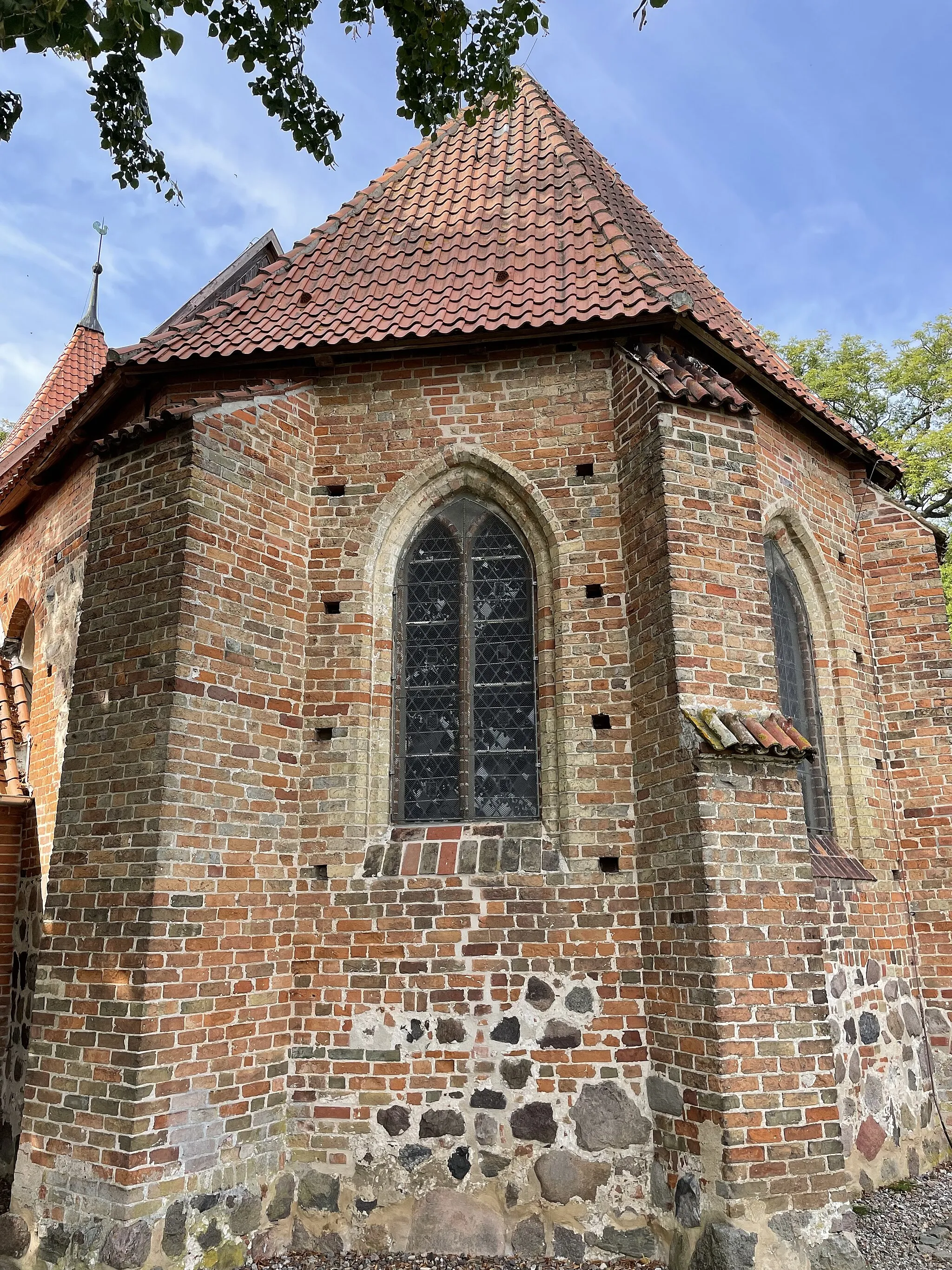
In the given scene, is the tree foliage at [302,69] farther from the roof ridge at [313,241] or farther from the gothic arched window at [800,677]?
the gothic arched window at [800,677]

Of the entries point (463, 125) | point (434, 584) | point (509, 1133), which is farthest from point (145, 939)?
point (463, 125)

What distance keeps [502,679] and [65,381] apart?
9866 mm

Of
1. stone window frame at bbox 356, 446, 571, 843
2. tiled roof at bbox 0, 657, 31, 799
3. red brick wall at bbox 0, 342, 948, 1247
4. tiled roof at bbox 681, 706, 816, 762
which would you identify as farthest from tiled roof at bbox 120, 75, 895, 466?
tiled roof at bbox 0, 657, 31, 799

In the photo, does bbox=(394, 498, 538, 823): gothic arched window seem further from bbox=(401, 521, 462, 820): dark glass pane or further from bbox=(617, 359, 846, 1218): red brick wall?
bbox=(617, 359, 846, 1218): red brick wall

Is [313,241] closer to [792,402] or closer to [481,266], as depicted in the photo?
[481,266]

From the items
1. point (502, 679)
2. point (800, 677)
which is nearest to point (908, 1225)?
point (800, 677)

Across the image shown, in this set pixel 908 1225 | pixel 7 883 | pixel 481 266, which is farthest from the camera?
pixel 7 883

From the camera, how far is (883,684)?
8.27 m

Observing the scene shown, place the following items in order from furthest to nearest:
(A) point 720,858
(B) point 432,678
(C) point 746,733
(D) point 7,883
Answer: (D) point 7,883 < (B) point 432,678 < (C) point 746,733 < (A) point 720,858

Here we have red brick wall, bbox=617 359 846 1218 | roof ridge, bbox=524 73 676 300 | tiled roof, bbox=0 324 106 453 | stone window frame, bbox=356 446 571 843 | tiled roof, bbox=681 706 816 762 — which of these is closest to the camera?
red brick wall, bbox=617 359 846 1218

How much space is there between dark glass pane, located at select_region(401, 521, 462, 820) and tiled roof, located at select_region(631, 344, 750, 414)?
6.26 ft

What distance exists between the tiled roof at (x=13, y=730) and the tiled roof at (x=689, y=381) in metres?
6.51

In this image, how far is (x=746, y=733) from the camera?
5352 millimetres

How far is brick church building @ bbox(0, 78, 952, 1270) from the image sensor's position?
5141 millimetres
